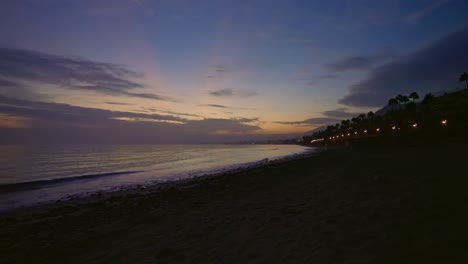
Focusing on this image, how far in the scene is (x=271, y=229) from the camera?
709cm

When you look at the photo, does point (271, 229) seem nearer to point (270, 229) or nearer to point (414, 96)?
point (270, 229)

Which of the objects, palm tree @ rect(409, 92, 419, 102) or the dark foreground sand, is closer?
the dark foreground sand

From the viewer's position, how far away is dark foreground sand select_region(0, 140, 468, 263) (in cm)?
501

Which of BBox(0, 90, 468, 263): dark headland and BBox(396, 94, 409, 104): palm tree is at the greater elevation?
BBox(396, 94, 409, 104): palm tree

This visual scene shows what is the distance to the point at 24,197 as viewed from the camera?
16.8 metres

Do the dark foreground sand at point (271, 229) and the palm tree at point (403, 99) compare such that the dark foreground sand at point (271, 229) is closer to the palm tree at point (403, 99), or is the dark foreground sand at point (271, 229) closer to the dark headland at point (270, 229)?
the dark headland at point (270, 229)

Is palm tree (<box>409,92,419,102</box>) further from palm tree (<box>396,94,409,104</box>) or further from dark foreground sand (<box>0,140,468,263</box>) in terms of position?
dark foreground sand (<box>0,140,468,263</box>)

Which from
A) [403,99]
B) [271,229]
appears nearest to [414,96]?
[403,99]

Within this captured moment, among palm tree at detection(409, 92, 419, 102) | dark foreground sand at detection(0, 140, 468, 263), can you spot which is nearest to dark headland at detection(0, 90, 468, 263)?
dark foreground sand at detection(0, 140, 468, 263)

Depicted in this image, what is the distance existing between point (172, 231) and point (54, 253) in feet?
11.0

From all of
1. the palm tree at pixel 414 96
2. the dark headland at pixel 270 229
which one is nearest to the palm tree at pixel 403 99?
the palm tree at pixel 414 96

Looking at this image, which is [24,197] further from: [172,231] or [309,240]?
[309,240]

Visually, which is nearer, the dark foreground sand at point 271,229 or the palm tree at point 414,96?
the dark foreground sand at point 271,229

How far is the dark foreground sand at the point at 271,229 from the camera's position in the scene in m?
5.01
